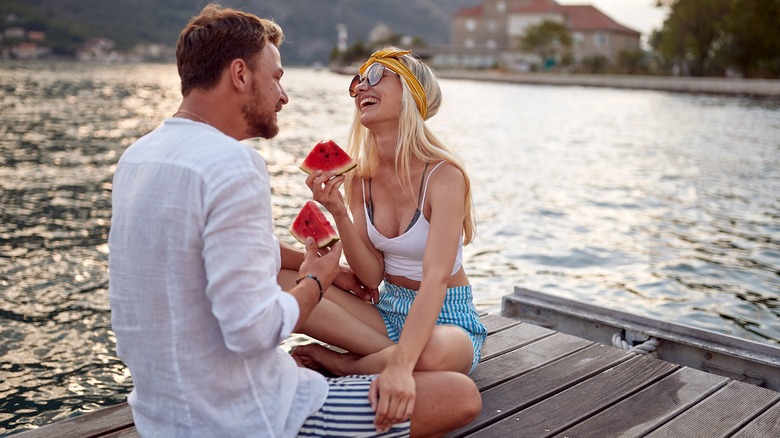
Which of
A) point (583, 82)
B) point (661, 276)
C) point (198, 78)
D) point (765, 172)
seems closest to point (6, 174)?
point (661, 276)

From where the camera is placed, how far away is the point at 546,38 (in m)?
88.1

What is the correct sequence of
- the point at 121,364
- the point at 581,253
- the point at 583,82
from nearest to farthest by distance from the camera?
the point at 121,364 → the point at 581,253 → the point at 583,82

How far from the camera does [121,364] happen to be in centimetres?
610

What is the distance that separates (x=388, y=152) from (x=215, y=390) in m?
1.94

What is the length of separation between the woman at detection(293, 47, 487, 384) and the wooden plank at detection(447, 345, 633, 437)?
232mm

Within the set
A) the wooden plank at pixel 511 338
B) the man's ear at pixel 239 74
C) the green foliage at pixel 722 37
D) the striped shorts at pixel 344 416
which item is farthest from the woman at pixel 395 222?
the green foliage at pixel 722 37

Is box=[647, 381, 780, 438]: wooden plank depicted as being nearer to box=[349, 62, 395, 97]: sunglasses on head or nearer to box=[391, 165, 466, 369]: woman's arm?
box=[391, 165, 466, 369]: woman's arm

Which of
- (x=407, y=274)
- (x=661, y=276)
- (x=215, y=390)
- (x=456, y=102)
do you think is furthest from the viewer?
(x=456, y=102)

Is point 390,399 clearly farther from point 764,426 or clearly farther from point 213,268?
point 764,426

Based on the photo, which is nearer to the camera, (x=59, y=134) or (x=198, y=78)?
(x=198, y=78)

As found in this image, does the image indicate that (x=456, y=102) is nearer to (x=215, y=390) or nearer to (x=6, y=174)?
(x=6, y=174)

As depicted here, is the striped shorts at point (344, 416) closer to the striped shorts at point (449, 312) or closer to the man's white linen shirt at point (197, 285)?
the man's white linen shirt at point (197, 285)

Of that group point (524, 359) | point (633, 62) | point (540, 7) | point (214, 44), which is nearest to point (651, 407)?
point (524, 359)

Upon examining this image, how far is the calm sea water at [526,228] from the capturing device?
659 centimetres
